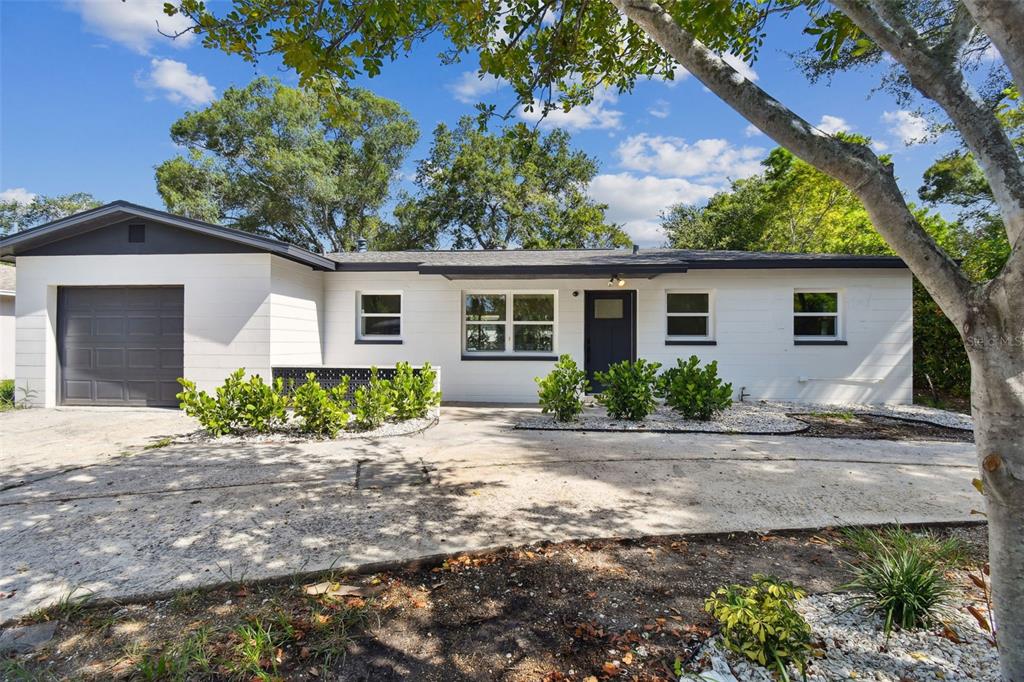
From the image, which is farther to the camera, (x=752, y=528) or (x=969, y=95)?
(x=752, y=528)

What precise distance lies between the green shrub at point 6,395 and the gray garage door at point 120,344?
2.69 ft

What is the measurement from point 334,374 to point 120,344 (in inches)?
165

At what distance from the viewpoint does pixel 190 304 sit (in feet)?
26.7

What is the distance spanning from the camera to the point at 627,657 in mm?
1842

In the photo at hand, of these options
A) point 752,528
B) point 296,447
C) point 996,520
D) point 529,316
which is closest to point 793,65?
point 529,316

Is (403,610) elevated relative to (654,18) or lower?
lower

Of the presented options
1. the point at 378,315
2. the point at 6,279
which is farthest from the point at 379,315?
the point at 6,279

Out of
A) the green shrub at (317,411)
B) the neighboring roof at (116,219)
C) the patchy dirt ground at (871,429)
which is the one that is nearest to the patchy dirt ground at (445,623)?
the green shrub at (317,411)

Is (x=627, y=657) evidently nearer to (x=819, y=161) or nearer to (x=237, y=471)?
(x=819, y=161)

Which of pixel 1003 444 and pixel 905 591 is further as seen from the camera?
pixel 905 591

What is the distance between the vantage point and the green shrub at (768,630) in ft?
5.69

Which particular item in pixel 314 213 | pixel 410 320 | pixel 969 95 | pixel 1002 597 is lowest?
pixel 1002 597

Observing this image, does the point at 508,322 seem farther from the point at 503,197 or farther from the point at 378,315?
the point at 503,197

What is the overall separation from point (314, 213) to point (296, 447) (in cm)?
1956
